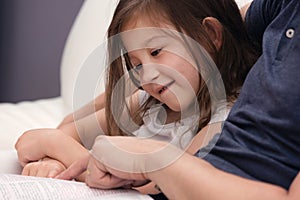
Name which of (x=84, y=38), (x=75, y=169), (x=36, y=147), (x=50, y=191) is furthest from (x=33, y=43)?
(x=50, y=191)

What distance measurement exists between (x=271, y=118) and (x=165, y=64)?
0.22 meters

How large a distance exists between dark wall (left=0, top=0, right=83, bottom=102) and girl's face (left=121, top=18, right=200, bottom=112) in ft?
3.49

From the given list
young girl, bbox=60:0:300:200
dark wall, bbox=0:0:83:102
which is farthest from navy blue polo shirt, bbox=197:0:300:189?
dark wall, bbox=0:0:83:102

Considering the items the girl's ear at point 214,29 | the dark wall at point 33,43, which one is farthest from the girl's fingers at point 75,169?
the dark wall at point 33,43

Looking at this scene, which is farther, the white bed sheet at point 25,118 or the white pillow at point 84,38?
the white pillow at point 84,38

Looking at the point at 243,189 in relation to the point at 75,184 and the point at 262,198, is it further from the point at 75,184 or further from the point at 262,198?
the point at 75,184

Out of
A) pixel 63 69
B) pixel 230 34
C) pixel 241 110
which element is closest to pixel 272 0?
pixel 230 34

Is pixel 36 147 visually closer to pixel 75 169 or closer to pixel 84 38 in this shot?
pixel 75 169

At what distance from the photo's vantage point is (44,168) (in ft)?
2.97

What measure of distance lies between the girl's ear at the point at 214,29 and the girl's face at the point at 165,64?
54 millimetres

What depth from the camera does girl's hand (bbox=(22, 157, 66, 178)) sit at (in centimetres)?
88

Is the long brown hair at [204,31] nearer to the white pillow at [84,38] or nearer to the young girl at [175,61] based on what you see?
the young girl at [175,61]

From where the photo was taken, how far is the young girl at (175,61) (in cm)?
88

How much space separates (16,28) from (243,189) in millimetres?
1487
